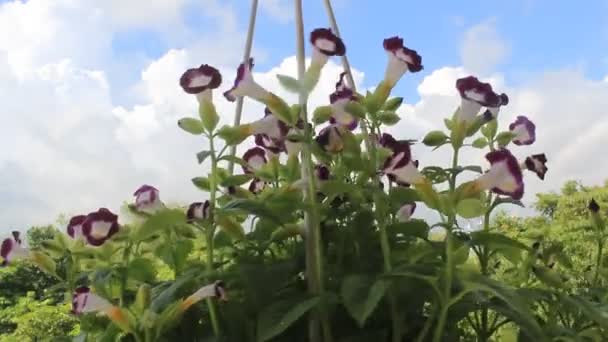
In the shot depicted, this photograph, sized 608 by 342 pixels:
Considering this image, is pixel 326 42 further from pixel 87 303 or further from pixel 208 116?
pixel 87 303

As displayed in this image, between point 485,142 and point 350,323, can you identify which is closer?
point 350,323

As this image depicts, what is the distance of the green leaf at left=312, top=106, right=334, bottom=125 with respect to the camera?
785mm

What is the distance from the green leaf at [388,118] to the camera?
81 centimetres

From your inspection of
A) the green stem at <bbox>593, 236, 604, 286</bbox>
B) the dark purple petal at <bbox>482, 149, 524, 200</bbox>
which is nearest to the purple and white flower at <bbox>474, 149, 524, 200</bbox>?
the dark purple petal at <bbox>482, 149, 524, 200</bbox>

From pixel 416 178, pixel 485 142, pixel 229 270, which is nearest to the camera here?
pixel 416 178

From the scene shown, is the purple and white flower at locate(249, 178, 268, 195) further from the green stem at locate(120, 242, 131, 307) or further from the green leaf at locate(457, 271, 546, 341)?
the green leaf at locate(457, 271, 546, 341)

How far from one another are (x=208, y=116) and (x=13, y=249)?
291 millimetres

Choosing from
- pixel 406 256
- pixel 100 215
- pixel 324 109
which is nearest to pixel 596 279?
pixel 406 256

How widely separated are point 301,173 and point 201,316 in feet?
0.61

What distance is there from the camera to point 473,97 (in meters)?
0.77

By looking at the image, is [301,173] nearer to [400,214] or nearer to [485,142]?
[400,214]

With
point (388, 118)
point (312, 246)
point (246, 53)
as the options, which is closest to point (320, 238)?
point (312, 246)

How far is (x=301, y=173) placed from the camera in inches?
33.5

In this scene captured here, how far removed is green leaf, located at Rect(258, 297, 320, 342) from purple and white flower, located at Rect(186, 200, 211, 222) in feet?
0.36
